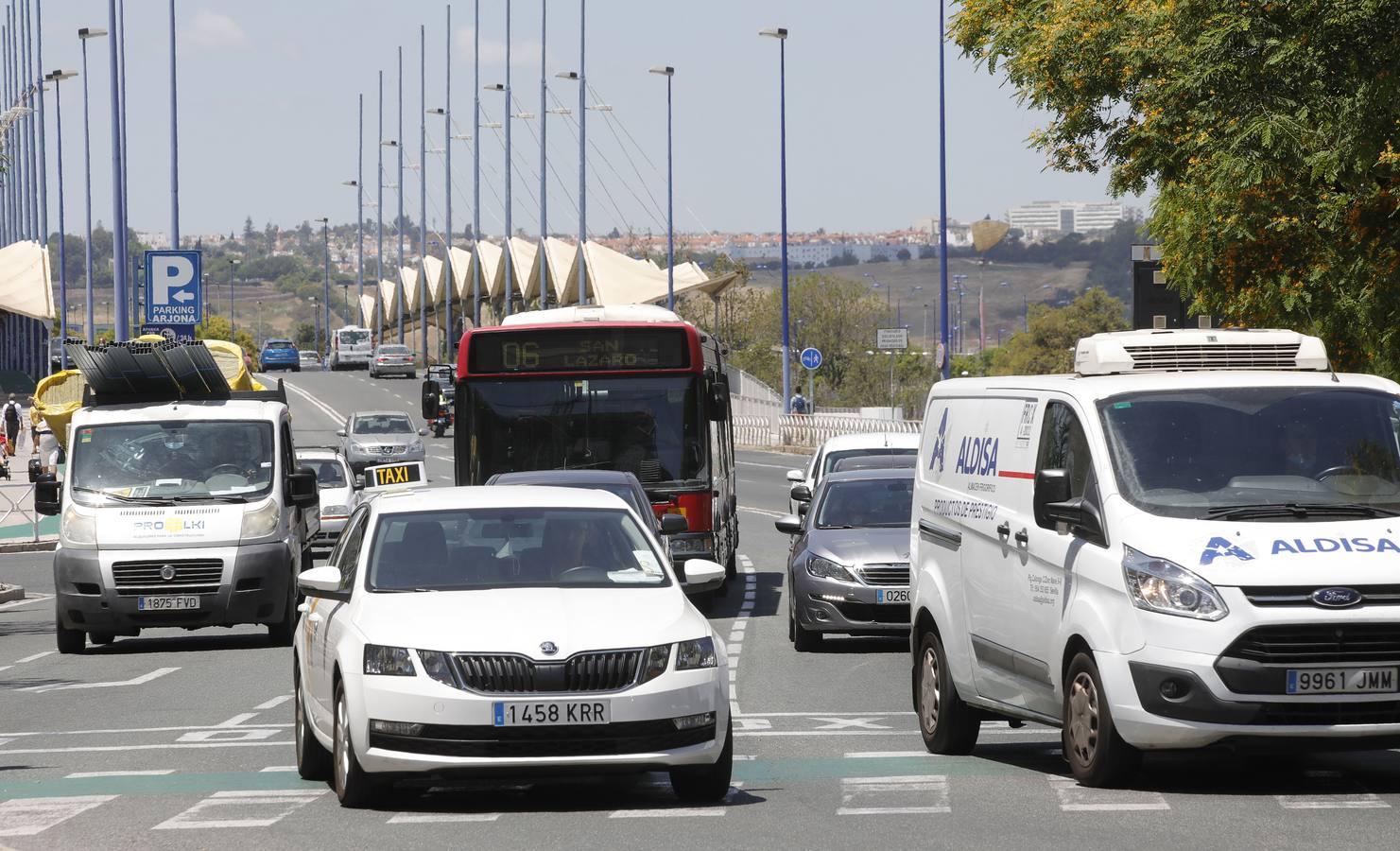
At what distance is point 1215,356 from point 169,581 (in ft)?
36.9

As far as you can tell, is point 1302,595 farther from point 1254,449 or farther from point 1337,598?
point 1254,449

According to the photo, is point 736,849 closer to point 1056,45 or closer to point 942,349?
point 1056,45

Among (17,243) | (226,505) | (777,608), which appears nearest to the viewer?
(226,505)

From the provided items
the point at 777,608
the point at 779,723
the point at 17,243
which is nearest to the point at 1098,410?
the point at 779,723

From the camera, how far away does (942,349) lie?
49.6m

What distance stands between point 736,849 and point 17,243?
4119 inches

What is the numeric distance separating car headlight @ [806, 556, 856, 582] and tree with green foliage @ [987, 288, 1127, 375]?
4744 inches

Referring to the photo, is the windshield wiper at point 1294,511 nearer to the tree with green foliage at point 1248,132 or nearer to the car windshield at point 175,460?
the tree with green foliage at point 1248,132

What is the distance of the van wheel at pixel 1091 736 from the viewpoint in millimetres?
9242

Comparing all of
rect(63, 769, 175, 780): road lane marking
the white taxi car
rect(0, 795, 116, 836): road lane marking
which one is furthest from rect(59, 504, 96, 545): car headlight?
the white taxi car

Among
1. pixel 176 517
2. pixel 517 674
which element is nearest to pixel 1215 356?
pixel 517 674

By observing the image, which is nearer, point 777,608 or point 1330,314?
point 1330,314

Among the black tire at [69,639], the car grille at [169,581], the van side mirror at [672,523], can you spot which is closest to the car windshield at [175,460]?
the car grille at [169,581]

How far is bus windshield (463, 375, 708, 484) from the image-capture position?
21.4 metres
